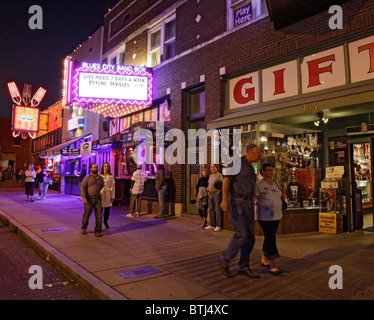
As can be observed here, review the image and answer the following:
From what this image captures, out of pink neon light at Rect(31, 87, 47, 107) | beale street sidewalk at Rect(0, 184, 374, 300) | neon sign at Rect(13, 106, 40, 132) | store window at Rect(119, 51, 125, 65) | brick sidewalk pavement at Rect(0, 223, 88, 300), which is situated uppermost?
pink neon light at Rect(31, 87, 47, 107)

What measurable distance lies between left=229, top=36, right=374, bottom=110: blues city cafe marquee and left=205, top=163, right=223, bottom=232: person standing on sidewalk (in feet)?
8.19

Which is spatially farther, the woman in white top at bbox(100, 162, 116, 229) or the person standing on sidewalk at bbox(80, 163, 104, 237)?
the woman in white top at bbox(100, 162, 116, 229)

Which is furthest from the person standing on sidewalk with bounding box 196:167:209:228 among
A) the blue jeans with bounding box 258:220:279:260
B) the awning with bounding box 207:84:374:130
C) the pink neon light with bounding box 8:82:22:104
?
the pink neon light with bounding box 8:82:22:104

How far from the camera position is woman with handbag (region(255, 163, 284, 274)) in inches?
193

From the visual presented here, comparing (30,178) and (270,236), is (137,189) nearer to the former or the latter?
(270,236)

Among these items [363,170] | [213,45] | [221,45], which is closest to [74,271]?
[221,45]

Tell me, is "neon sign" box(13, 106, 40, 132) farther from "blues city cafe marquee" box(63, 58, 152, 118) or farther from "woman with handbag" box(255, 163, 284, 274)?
"woman with handbag" box(255, 163, 284, 274)

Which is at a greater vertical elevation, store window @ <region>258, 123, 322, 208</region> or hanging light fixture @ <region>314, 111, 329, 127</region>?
hanging light fixture @ <region>314, 111, 329, 127</region>

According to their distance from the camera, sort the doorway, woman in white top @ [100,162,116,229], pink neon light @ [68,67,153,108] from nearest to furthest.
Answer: woman in white top @ [100,162,116,229]
the doorway
pink neon light @ [68,67,153,108]

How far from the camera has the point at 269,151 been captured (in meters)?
8.82

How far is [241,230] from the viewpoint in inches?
182

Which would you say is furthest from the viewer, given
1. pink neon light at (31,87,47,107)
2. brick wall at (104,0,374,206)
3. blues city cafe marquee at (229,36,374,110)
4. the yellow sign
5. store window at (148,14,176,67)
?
pink neon light at (31,87,47,107)
